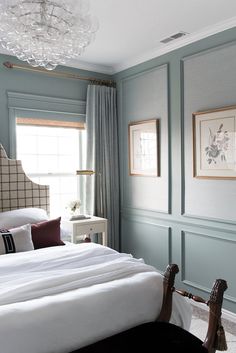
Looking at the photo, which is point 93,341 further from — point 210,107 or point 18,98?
point 18,98

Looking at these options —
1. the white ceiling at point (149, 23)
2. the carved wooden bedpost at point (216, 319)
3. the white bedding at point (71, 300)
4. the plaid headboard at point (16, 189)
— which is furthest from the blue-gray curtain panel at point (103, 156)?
the carved wooden bedpost at point (216, 319)

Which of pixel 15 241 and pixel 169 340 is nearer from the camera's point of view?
pixel 169 340

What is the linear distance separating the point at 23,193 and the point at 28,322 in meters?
2.21

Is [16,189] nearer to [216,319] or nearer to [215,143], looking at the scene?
[215,143]

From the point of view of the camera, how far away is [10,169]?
11.9ft

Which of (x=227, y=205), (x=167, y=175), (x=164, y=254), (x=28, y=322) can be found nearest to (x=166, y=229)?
(x=164, y=254)

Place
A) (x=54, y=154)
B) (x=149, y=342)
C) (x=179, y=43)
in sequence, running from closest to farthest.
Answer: (x=149, y=342) → (x=179, y=43) → (x=54, y=154)

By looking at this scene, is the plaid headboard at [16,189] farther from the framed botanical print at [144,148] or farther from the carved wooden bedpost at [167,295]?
the carved wooden bedpost at [167,295]

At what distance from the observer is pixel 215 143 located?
3172 millimetres

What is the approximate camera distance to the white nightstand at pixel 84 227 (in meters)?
3.72

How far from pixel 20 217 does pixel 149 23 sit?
7.43 ft

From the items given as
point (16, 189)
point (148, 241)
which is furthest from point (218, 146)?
point (16, 189)

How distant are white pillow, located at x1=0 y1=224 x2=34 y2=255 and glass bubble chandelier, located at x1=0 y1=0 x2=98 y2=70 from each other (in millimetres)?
1458

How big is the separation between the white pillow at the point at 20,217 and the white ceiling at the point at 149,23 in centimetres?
194
